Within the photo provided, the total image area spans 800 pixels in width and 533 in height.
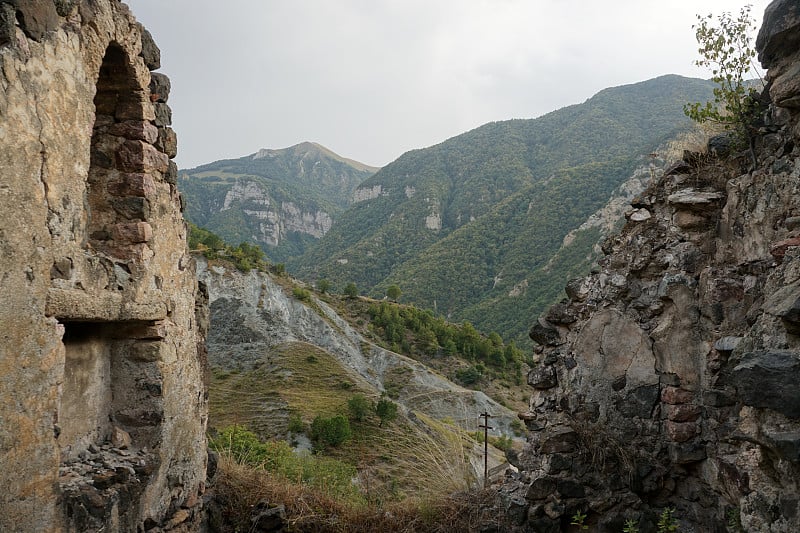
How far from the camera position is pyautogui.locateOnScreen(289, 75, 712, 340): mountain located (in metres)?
47.0

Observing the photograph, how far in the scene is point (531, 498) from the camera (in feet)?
13.4

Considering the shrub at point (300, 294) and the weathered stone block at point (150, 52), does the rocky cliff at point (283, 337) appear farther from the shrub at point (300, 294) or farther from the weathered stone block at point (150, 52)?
the weathered stone block at point (150, 52)

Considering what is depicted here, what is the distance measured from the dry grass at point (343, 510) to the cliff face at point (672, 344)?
373 millimetres

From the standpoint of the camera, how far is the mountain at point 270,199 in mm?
93500

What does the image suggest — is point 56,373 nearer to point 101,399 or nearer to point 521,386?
point 101,399

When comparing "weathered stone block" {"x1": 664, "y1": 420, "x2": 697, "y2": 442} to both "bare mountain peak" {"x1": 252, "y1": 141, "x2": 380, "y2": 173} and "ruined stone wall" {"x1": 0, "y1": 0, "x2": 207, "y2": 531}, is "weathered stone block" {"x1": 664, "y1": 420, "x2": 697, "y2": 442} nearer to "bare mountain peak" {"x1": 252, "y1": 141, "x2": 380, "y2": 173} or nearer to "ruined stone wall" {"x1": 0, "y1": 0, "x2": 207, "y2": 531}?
"ruined stone wall" {"x1": 0, "y1": 0, "x2": 207, "y2": 531}

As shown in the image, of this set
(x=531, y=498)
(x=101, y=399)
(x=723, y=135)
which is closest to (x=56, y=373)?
(x=101, y=399)

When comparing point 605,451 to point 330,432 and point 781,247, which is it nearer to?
point 781,247

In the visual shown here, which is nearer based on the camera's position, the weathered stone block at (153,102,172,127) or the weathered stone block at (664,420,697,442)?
the weathered stone block at (153,102,172,127)

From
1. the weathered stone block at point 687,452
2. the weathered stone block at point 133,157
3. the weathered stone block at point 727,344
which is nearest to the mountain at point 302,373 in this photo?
the weathered stone block at point 687,452

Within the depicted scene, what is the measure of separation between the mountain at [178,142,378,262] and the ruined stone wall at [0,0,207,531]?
253ft

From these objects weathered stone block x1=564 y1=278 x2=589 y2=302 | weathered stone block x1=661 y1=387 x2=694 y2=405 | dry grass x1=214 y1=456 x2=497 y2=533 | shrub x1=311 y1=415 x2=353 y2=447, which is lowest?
shrub x1=311 y1=415 x2=353 y2=447

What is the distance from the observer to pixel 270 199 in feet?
346

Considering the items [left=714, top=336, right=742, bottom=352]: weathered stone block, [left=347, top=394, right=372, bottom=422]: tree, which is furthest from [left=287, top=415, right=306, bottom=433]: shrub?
[left=714, top=336, right=742, bottom=352]: weathered stone block
